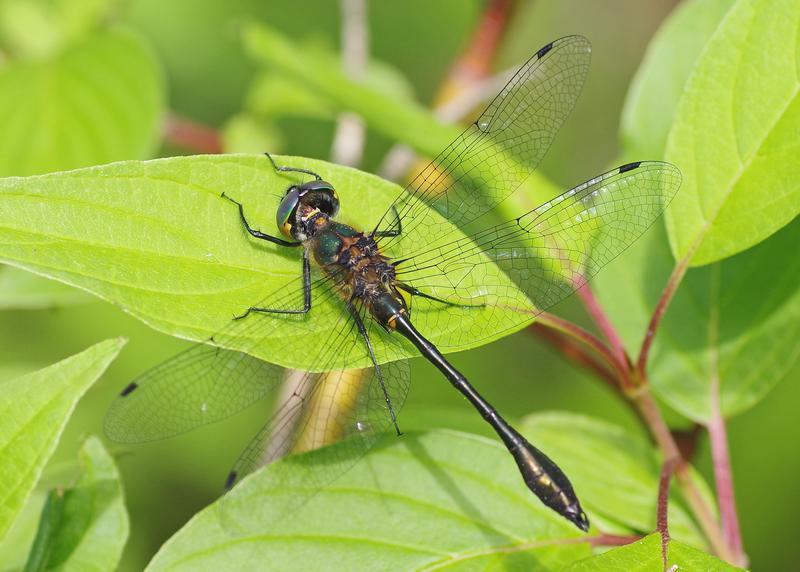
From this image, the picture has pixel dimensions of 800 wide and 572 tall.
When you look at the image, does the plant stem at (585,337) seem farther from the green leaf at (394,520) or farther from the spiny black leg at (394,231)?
the spiny black leg at (394,231)

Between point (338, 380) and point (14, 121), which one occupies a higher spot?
point (14, 121)

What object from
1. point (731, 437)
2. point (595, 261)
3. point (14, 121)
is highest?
point (14, 121)

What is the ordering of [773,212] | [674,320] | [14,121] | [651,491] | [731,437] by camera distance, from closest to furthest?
1. [773,212]
2. [651,491]
3. [674,320]
4. [14,121]
5. [731,437]

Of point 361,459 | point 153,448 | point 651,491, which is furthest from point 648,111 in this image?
point 153,448

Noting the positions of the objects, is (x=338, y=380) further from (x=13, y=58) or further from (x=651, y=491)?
(x=13, y=58)

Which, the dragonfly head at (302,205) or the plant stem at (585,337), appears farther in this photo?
the dragonfly head at (302,205)

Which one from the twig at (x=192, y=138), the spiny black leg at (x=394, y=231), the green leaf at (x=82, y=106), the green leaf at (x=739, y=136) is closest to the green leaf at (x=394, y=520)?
the spiny black leg at (x=394, y=231)

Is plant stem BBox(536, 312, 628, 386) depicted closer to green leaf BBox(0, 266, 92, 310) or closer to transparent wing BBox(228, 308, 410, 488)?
transparent wing BBox(228, 308, 410, 488)
